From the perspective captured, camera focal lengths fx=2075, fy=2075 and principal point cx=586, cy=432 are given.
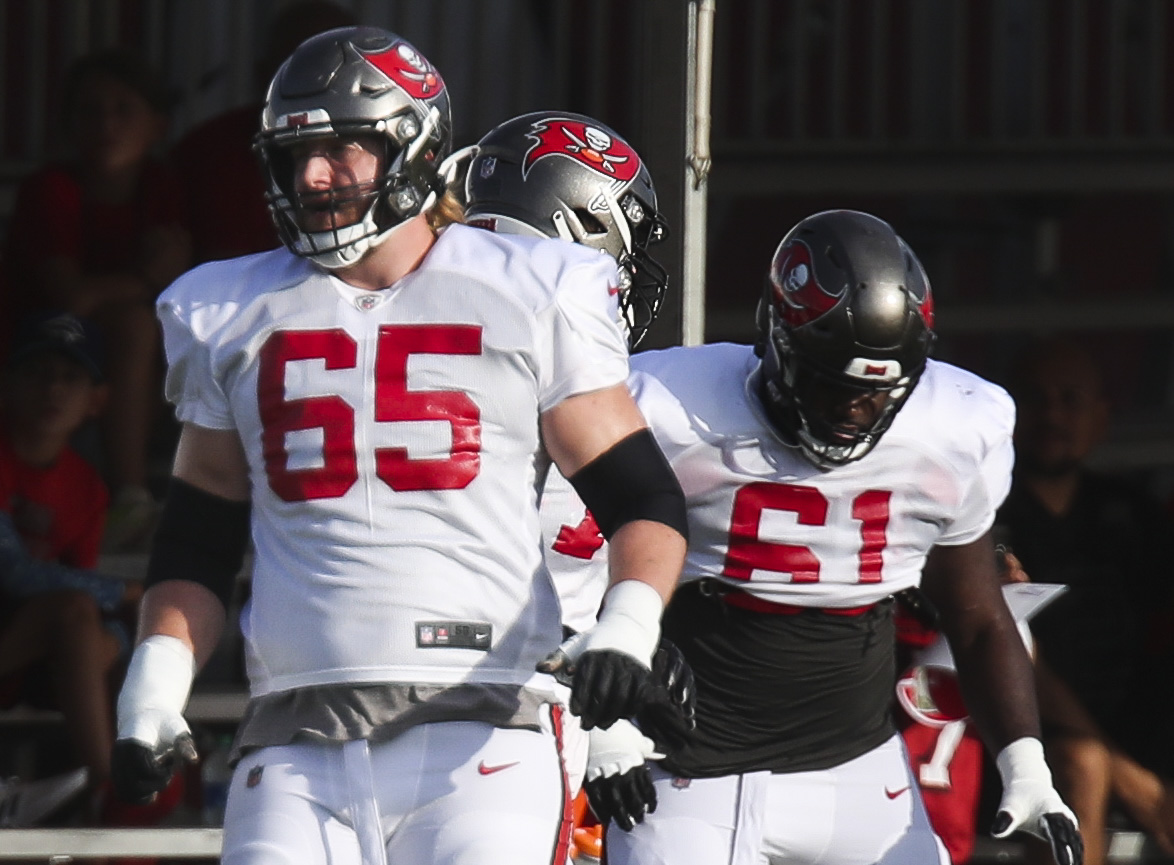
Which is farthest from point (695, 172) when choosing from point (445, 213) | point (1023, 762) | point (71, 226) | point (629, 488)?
point (71, 226)

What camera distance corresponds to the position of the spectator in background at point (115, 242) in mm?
5258

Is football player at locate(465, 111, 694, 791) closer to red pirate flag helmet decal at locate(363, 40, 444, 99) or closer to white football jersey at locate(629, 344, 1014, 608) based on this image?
white football jersey at locate(629, 344, 1014, 608)

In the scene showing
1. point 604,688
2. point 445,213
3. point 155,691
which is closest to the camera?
point 604,688

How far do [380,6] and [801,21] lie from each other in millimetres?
1377

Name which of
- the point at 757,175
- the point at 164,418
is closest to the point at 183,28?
the point at 164,418

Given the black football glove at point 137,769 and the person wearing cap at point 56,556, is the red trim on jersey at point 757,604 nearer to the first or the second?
the black football glove at point 137,769

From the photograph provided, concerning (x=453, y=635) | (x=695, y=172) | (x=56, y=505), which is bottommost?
(x=56, y=505)

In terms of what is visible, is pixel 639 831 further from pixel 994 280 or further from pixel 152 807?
pixel 994 280

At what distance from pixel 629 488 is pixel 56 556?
2.78 metres

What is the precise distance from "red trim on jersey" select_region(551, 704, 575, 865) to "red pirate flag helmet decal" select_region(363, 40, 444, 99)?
32.7 inches

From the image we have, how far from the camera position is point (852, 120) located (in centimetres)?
677

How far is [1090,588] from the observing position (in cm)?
531

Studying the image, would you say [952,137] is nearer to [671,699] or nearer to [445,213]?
[445,213]

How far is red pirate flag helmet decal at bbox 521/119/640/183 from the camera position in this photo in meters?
3.91
